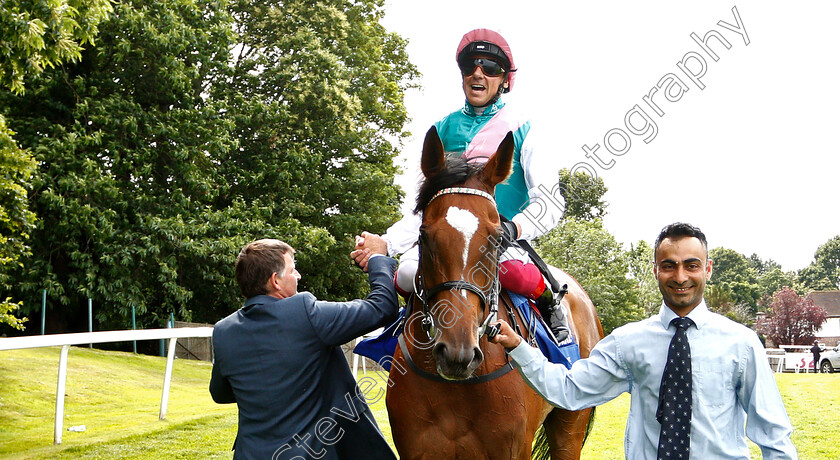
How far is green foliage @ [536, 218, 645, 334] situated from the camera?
31016 millimetres

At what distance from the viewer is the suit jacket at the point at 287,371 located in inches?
114

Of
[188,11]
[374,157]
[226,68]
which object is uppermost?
[188,11]

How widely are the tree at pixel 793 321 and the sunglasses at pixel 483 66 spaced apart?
6129cm

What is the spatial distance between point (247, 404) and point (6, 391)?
8104 millimetres

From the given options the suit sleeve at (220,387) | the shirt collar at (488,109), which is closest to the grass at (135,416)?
the suit sleeve at (220,387)

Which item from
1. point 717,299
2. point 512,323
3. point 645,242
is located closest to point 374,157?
point 512,323

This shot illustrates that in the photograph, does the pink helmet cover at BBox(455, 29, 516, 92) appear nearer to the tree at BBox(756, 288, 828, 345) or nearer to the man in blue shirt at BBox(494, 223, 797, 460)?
the man in blue shirt at BBox(494, 223, 797, 460)

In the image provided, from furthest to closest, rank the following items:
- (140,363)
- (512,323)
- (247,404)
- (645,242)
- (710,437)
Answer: (645,242) < (140,363) < (512,323) < (247,404) < (710,437)

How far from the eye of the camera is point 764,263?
107812mm

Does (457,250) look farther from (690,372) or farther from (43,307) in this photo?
(43,307)

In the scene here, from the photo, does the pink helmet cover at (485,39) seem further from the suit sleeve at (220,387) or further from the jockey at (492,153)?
the suit sleeve at (220,387)

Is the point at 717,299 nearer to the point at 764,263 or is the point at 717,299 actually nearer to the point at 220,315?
the point at 220,315

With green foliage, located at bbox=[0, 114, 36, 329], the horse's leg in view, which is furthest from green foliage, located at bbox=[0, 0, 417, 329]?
the horse's leg

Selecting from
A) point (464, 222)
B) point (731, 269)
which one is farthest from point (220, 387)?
point (731, 269)
